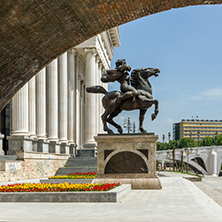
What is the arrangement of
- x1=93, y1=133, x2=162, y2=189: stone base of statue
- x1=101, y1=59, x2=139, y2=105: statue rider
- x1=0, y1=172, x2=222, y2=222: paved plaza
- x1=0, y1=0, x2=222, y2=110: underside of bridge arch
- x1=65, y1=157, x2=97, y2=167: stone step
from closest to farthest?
1. x1=0, y1=0, x2=222, y2=110: underside of bridge arch
2. x1=0, y1=172, x2=222, y2=222: paved plaza
3. x1=93, y1=133, x2=162, y2=189: stone base of statue
4. x1=101, y1=59, x2=139, y2=105: statue rider
5. x1=65, y1=157, x2=97, y2=167: stone step

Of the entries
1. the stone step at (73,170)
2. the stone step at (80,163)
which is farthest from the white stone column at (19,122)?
the stone step at (80,163)

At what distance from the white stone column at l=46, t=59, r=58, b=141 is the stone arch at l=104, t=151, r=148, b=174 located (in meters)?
27.6

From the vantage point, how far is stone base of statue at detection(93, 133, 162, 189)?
21391 mm

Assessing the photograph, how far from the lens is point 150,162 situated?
2141cm

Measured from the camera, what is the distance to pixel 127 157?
2164 cm

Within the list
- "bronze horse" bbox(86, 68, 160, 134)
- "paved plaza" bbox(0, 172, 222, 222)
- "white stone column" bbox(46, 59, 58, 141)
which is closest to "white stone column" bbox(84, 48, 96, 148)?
"white stone column" bbox(46, 59, 58, 141)

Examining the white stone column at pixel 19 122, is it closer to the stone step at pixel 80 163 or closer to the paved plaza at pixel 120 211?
the stone step at pixel 80 163

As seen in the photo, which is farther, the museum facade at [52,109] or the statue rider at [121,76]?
the museum facade at [52,109]

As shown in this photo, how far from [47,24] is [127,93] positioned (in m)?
12.7

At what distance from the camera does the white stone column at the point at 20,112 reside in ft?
124

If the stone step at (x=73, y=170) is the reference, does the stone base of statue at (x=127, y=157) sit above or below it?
above

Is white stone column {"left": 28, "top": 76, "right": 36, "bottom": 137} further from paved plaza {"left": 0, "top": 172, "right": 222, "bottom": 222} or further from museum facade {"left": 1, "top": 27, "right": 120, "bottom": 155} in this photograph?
paved plaza {"left": 0, "top": 172, "right": 222, "bottom": 222}

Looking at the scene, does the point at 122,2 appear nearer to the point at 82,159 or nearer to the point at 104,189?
the point at 104,189

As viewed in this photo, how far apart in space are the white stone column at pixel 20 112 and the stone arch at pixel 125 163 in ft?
60.0
